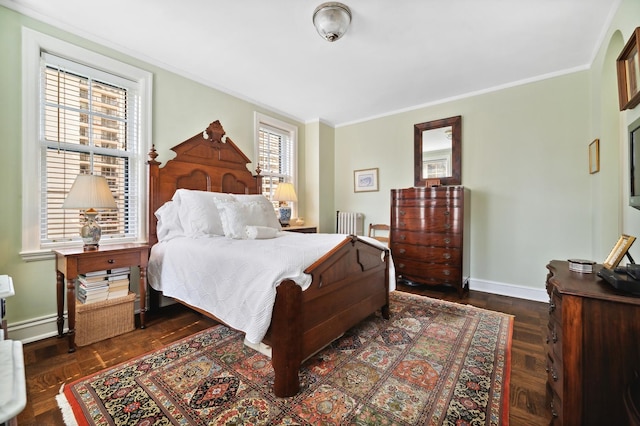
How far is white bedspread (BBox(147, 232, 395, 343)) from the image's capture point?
156cm

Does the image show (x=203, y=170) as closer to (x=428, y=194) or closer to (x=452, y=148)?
(x=428, y=194)

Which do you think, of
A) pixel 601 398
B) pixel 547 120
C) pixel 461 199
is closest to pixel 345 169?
pixel 461 199

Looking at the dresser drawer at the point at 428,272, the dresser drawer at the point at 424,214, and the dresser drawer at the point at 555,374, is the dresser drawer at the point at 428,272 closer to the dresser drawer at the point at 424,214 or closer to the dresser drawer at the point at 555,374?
the dresser drawer at the point at 424,214

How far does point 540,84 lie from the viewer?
3.18 meters

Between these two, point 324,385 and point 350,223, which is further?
point 350,223

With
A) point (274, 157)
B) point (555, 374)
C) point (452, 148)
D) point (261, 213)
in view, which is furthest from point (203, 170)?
point (555, 374)

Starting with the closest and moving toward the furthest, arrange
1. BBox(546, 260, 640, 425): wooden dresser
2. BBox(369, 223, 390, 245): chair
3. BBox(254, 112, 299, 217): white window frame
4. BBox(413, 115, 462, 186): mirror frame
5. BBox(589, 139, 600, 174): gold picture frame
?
BBox(546, 260, 640, 425): wooden dresser, BBox(589, 139, 600, 174): gold picture frame, BBox(413, 115, 462, 186): mirror frame, BBox(254, 112, 299, 217): white window frame, BBox(369, 223, 390, 245): chair

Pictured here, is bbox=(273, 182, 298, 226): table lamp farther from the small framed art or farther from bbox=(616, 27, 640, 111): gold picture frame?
bbox=(616, 27, 640, 111): gold picture frame

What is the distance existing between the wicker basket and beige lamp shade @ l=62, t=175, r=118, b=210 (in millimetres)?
777

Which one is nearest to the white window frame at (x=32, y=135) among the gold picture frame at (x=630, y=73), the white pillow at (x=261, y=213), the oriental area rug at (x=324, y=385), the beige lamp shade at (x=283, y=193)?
the oriental area rug at (x=324, y=385)

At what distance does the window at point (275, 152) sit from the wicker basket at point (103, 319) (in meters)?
2.35

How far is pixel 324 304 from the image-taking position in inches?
70.3

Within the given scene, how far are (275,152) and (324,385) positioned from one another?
3.50 metres

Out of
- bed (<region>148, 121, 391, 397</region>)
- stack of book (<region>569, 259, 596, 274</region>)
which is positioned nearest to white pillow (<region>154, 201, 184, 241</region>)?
bed (<region>148, 121, 391, 397</region>)
